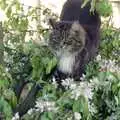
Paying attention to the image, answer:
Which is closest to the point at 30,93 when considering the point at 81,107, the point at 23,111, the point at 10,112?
the point at 23,111

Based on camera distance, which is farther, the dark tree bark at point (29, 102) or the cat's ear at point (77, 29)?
the cat's ear at point (77, 29)

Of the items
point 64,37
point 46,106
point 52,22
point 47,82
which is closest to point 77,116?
point 46,106

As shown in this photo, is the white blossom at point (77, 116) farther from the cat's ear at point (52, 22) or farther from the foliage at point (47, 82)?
the cat's ear at point (52, 22)

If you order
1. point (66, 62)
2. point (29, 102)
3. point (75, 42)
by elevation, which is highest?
point (75, 42)

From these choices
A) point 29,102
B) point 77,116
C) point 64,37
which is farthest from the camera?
point 64,37

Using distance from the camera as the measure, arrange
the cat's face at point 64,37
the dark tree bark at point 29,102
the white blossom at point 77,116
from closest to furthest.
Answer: the white blossom at point 77,116 < the dark tree bark at point 29,102 < the cat's face at point 64,37

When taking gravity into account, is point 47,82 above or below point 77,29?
below

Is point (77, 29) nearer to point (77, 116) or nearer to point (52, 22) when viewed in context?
point (52, 22)

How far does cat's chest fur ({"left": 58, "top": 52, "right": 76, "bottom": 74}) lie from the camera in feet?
8.77

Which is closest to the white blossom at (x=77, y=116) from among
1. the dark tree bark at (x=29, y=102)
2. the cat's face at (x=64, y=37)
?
the dark tree bark at (x=29, y=102)

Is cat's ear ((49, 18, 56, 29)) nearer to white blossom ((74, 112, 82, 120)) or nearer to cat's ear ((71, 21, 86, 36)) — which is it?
cat's ear ((71, 21, 86, 36))

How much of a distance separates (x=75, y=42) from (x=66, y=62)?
12cm

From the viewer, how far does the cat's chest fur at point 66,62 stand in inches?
105

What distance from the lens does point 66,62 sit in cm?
273
